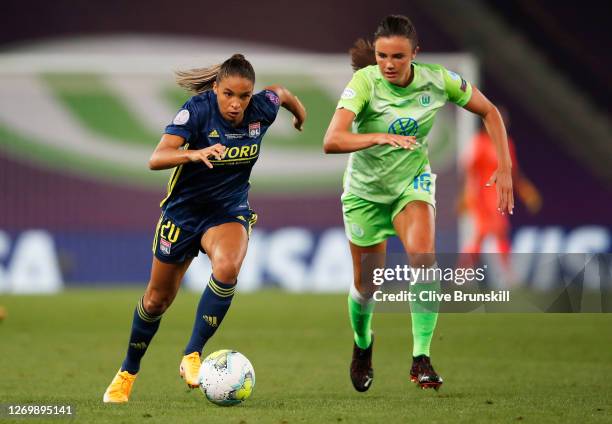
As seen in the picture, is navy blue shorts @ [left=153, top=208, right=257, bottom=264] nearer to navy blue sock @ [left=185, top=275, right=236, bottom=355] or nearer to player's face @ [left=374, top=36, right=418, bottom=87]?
navy blue sock @ [left=185, top=275, right=236, bottom=355]

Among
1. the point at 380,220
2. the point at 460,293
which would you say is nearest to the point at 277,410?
the point at 380,220

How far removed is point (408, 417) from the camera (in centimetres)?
615

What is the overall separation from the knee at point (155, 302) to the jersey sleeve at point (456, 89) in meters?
2.13

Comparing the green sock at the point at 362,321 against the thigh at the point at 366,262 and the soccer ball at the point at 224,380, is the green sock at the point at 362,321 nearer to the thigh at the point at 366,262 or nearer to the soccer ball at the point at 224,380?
the thigh at the point at 366,262

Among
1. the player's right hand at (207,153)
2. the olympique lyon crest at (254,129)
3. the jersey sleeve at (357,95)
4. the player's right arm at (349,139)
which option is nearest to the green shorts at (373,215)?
the jersey sleeve at (357,95)

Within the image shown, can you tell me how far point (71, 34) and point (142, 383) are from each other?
42.1ft

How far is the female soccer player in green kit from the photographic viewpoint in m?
7.19

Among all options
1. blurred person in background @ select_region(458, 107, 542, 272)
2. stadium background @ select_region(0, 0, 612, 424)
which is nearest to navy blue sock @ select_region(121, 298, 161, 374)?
stadium background @ select_region(0, 0, 612, 424)

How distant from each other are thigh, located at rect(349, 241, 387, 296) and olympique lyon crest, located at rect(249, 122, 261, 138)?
121 cm

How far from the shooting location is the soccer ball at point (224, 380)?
6.53 metres

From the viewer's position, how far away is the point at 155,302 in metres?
7.10

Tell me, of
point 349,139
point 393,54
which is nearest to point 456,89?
point 393,54

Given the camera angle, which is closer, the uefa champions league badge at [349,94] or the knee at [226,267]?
the knee at [226,267]

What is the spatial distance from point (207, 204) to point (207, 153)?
2.48 ft
